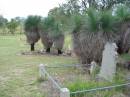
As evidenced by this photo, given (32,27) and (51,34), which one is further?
(32,27)

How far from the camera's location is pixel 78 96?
16.9ft

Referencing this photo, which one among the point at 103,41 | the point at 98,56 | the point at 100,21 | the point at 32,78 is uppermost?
the point at 100,21

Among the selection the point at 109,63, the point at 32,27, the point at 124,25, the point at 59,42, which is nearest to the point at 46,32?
the point at 59,42

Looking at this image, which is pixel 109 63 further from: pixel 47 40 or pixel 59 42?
pixel 47 40

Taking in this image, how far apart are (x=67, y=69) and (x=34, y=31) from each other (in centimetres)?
780

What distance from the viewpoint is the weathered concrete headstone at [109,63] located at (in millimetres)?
6703

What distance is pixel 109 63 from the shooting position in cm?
692

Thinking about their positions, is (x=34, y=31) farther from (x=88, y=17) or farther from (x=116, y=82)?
(x=116, y=82)

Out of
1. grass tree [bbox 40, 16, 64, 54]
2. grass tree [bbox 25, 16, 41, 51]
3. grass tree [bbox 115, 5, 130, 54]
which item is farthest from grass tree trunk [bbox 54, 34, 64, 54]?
grass tree [bbox 115, 5, 130, 54]

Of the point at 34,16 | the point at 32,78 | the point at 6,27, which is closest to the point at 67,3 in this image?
the point at 34,16

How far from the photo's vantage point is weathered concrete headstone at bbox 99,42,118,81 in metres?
6.70

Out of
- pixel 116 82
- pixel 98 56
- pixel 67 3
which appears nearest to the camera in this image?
pixel 116 82

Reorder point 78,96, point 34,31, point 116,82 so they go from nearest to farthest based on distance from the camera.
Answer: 1. point 78,96
2. point 116,82
3. point 34,31

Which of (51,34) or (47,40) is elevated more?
(51,34)
